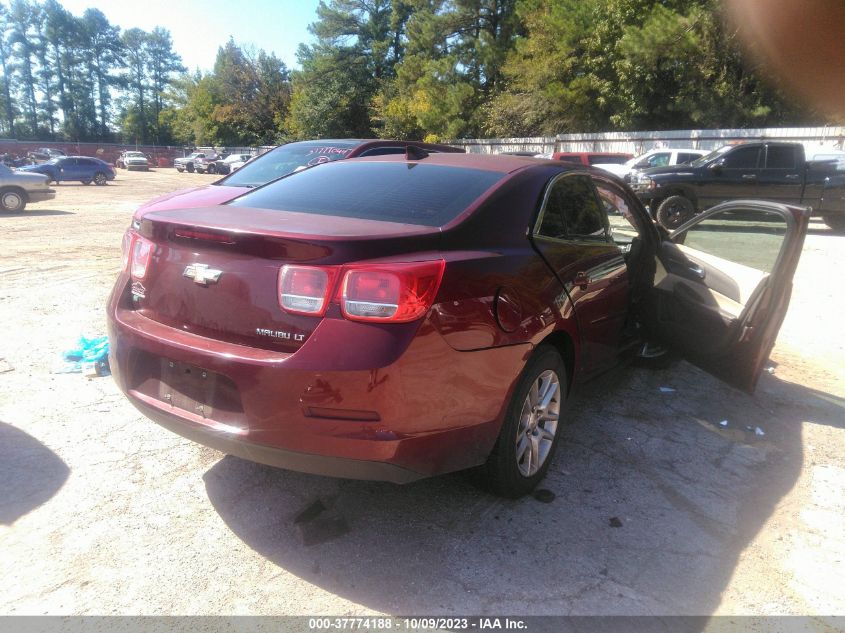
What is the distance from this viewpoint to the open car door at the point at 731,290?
3.66 m

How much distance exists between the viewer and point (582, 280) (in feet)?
11.2

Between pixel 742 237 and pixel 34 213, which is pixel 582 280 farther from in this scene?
pixel 34 213

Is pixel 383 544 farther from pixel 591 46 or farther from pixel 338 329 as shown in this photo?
pixel 591 46

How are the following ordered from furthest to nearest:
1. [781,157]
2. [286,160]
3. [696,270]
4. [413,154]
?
1. [781,157]
2. [286,160]
3. [696,270]
4. [413,154]

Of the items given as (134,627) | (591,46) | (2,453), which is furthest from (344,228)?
(591,46)

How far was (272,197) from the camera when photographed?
324cm

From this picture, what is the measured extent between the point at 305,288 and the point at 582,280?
5.63ft

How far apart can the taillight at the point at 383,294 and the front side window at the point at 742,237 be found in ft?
8.64

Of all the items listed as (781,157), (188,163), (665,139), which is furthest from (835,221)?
(188,163)

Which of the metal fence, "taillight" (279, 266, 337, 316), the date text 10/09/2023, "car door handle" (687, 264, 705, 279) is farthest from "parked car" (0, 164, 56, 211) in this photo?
the date text 10/09/2023

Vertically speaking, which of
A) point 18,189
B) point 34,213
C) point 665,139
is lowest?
point 34,213

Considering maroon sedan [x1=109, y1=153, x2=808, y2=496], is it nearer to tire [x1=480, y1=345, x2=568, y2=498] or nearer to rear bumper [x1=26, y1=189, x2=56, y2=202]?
tire [x1=480, y1=345, x2=568, y2=498]

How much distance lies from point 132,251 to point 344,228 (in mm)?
1244

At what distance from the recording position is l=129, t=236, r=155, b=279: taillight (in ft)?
9.41
